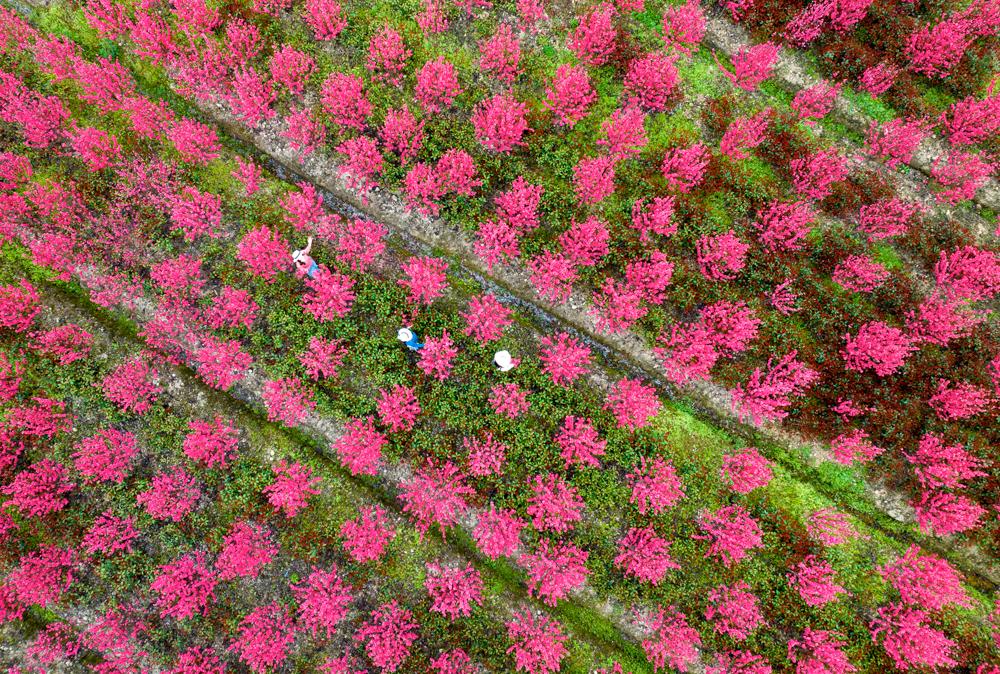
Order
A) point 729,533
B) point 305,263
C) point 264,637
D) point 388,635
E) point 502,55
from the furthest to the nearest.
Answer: point 502,55 → point 729,533 → point 264,637 → point 388,635 → point 305,263

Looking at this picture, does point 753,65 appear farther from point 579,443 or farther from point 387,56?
point 579,443

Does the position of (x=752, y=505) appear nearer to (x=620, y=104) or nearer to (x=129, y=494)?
(x=620, y=104)

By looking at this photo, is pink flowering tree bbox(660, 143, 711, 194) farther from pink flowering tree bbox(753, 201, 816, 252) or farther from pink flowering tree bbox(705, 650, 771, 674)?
pink flowering tree bbox(705, 650, 771, 674)

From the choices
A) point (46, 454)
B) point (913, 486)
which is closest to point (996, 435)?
point (913, 486)

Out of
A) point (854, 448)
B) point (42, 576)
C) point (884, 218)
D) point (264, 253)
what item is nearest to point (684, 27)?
point (884, 218)

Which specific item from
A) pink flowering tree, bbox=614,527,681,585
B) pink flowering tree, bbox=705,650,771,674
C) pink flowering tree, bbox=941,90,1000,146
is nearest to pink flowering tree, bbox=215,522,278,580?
pink flowering tree, bbox=614,527,681,585

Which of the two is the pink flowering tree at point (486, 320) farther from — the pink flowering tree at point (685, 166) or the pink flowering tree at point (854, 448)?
the pink flowering tree at point (854, 448)
